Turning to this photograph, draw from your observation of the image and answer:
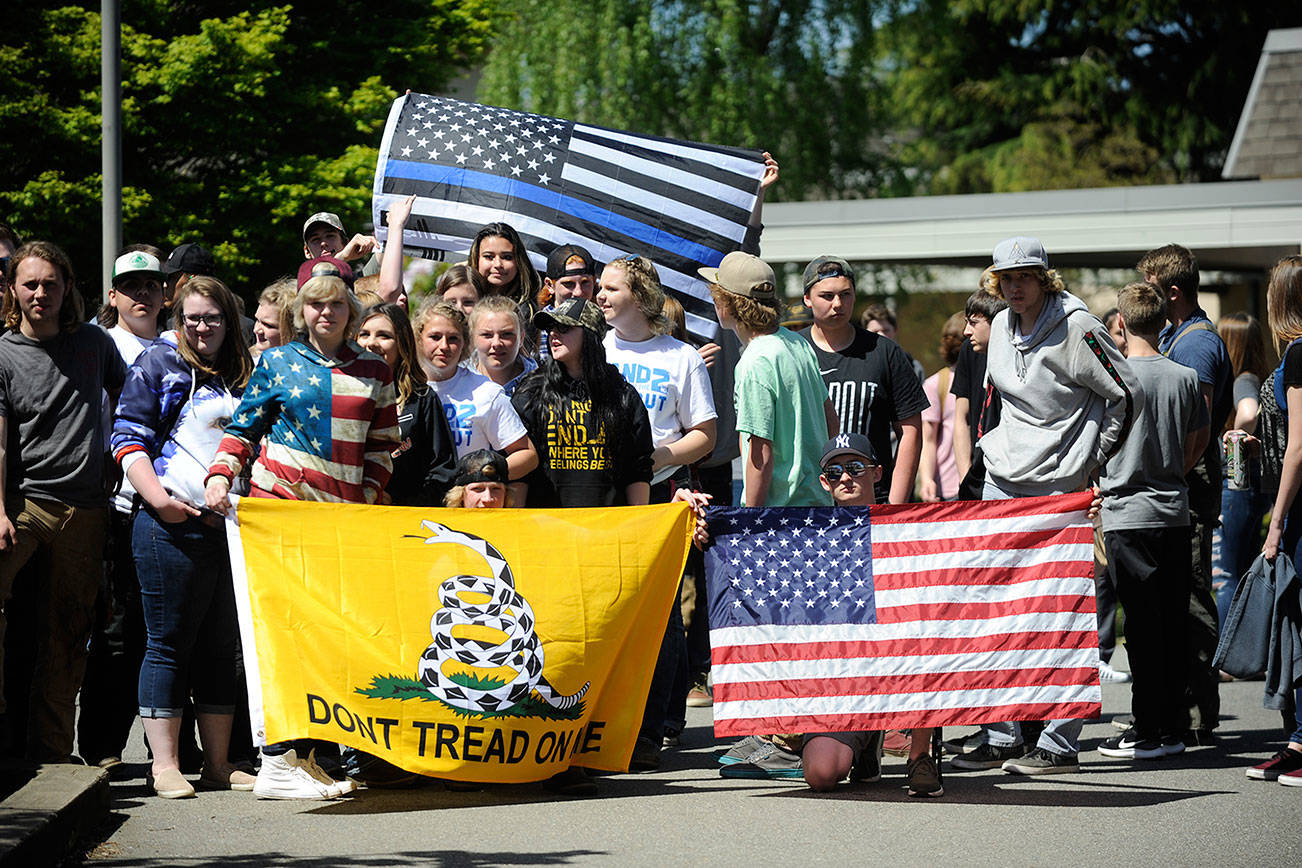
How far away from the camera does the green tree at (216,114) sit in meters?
19.4

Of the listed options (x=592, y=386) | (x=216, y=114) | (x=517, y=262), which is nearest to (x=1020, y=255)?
(x=592, y=386)

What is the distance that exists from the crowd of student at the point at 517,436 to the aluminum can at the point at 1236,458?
972 mm

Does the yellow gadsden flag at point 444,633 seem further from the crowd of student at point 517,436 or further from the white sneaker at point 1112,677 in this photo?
the white sneaker at point 1112,677

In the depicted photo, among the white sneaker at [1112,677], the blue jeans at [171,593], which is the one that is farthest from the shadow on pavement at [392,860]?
the white sneaker at [1112,677]

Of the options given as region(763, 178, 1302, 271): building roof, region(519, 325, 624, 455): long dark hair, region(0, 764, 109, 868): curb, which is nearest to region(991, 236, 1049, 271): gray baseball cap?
region(519, 325, 624, 455): long dark hair

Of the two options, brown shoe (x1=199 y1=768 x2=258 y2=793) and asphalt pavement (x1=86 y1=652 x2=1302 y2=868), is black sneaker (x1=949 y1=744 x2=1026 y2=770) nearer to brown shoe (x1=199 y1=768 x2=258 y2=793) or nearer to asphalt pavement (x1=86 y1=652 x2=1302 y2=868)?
asphalt pavement (x1=86 y1=652 x2=1302 y2=868)

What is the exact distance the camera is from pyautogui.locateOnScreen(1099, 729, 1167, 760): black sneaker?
7.70m

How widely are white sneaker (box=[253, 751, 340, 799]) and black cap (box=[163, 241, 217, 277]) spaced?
9.11ft

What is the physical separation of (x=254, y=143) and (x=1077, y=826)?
686 inches

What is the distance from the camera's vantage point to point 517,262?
27.5ft

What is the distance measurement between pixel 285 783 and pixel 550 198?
3.94 m

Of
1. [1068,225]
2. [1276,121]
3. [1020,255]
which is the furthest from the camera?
[1276,121]

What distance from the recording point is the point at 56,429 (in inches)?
267

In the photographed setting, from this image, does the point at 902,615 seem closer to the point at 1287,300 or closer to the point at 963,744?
the point at 963,744
